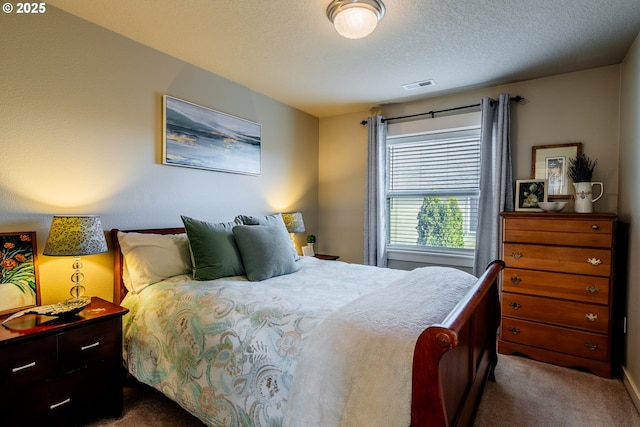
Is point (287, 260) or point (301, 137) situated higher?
point (301, 137)

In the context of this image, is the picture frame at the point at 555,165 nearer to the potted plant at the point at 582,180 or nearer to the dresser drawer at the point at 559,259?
the potted plant at the point at 582,180

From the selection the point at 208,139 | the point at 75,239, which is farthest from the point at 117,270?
the point at 208,139

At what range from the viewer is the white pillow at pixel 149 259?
7.13 feet

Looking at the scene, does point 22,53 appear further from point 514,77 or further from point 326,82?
point 514,77

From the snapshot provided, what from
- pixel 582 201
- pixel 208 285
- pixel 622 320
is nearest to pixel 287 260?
pixel 208 285

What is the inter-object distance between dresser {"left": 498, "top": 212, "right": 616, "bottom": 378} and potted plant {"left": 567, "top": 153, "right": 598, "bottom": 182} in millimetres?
500

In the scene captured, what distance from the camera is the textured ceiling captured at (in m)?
2.04

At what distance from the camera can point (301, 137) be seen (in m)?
4.21

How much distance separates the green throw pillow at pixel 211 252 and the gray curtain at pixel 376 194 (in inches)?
77.0

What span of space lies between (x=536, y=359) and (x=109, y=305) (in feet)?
10.6

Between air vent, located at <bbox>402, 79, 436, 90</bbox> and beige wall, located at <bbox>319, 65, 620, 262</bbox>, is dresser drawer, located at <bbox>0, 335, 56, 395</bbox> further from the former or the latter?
air vent, located at <bbox>402, 79, 436, 90</bbox>

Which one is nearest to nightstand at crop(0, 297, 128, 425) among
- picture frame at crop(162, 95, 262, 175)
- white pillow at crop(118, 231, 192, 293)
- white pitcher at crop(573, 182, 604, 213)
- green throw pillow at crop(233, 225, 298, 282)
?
white pillow at crop(118, 231, 192, 293)

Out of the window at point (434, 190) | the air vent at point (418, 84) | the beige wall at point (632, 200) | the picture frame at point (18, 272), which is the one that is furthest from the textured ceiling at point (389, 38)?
the picture frame at point (18, 272)

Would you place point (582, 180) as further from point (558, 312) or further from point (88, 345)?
point (88, 345)
